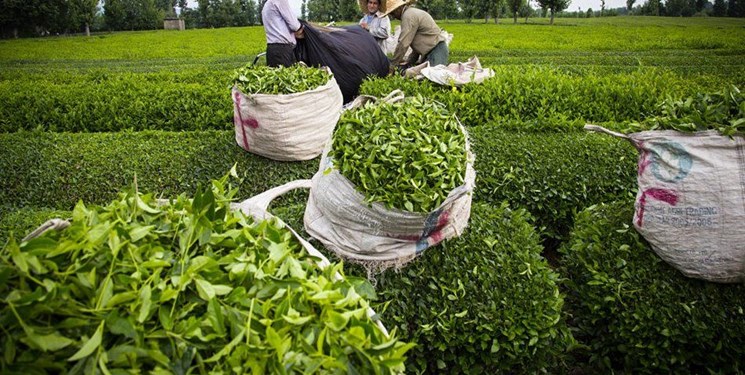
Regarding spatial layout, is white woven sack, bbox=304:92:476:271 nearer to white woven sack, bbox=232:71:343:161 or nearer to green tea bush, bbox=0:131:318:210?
white woven sack, bbox=232:71:343:161

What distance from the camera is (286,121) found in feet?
11.9

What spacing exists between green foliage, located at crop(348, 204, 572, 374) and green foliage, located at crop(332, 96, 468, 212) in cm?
41

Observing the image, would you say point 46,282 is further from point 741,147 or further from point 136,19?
point 136,19

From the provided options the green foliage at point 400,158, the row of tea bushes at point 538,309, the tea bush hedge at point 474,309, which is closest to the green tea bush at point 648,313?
the row of tea bushes at point 538,309

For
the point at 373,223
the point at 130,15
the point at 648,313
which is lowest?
the point at 648,313

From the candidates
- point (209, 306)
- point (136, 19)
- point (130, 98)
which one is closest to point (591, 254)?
point (209, 306)

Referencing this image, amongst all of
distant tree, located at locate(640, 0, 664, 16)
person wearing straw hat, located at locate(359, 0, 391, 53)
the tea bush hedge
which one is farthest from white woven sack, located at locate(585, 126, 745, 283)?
distant tree, located at locate(640, 0, 664, 16)

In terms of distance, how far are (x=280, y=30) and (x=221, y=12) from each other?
53.0 metres

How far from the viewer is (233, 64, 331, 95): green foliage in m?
3.66

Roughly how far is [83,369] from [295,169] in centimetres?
288

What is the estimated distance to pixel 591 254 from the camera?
2664mm

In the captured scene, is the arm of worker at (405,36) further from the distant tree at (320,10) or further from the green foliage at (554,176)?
the distant tree at (320,10)

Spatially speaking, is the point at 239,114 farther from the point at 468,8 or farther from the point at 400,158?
the point at 468,8

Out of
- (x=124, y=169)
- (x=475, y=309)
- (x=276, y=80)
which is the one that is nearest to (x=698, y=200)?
(x=475, y=309)
